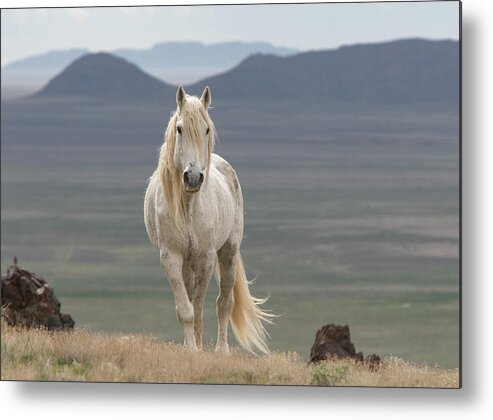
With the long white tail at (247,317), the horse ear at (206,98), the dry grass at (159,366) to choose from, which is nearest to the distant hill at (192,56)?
the horse ear at (206,98)

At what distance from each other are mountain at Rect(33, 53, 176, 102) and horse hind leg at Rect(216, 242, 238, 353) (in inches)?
40.4

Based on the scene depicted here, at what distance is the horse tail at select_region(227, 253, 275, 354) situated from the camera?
373 inches

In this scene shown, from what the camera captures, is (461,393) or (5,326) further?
(5,326)

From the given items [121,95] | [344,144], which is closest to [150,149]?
[121,95]

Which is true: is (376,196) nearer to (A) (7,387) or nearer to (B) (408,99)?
(B) (408,99)

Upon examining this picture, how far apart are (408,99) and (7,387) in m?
2.82

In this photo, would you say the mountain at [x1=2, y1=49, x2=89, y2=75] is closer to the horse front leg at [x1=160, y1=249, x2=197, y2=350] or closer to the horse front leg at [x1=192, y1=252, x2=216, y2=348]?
the horse front leg at [x1=160, y1=249, x2=197, y2=350]

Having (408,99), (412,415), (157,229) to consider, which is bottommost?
(412,415)

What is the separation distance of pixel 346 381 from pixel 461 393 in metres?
0.63

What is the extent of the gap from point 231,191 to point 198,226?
60 centimetres

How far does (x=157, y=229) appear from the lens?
30.0 ft

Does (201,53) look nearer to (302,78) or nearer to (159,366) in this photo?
(302,78)

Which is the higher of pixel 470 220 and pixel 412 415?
pixel 470 220

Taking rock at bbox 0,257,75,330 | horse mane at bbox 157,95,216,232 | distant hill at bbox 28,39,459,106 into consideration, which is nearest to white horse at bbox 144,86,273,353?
horse mane at bbox 157,95,216,232
